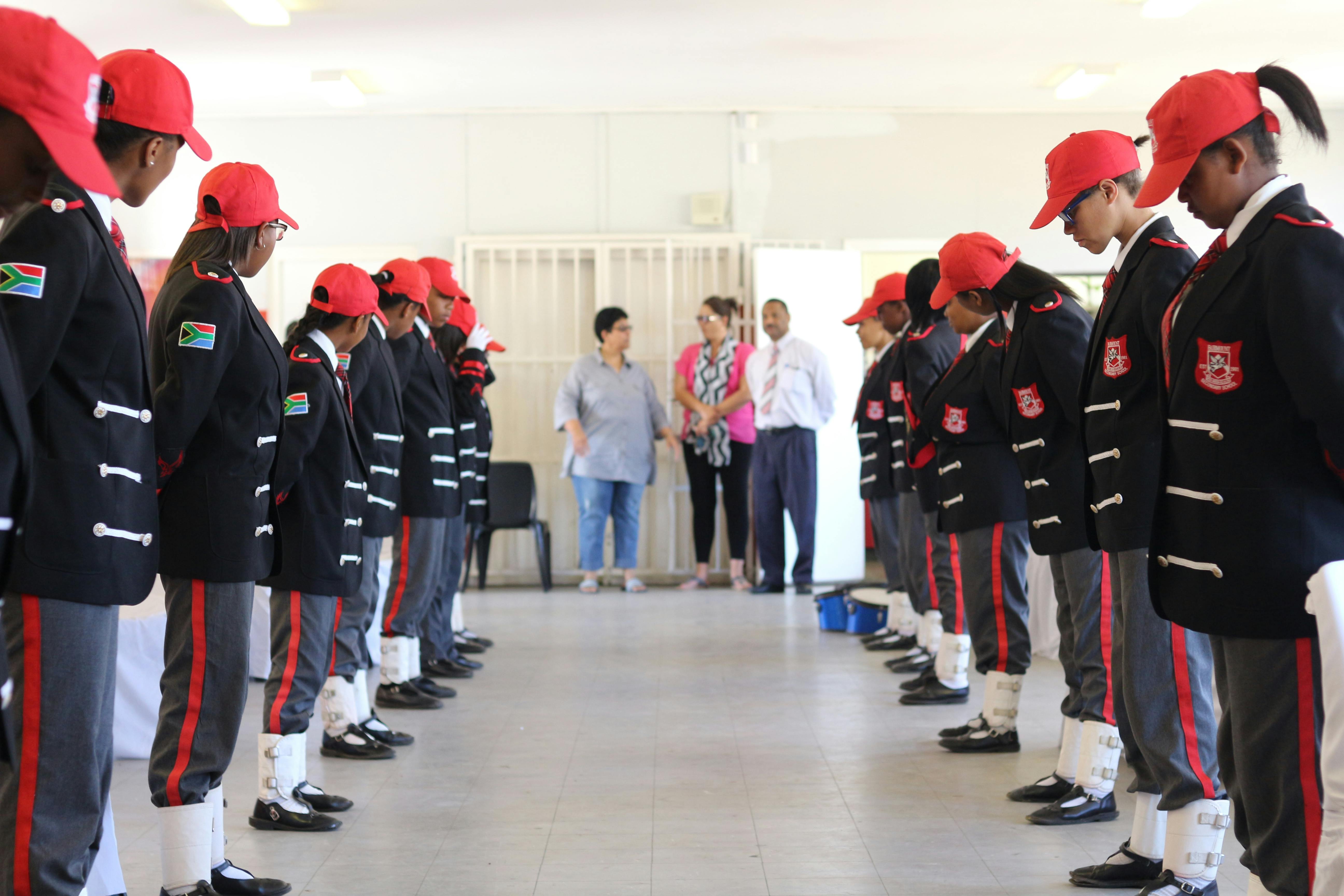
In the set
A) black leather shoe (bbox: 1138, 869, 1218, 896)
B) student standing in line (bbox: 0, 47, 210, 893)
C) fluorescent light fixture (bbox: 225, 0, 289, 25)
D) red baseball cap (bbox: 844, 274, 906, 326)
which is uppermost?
fluorescent light fixture (bbox: 225, 0, 289, 25)

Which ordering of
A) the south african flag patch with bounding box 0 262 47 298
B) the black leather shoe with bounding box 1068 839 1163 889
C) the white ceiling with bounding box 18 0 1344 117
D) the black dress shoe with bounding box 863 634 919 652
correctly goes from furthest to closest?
the white ceiling with bounding box 18 0 1344 117 → the black dress shoe with bounding box 863 634 919 652 → the black leather shoe with bounding box 1068 839 1163 889 → the south african flag patch with bounding box 0 262 47 298

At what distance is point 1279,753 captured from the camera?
1736 mm

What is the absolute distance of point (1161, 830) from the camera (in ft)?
8.53

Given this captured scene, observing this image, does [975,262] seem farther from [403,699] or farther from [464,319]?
[464,319]

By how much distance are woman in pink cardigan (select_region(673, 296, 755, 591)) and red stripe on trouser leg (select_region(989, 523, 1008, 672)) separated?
14.5ft

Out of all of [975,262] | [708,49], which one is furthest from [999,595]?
[708,49]

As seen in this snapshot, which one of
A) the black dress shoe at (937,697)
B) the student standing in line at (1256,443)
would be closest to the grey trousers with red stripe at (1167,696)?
the student standing in line at (1256,443)

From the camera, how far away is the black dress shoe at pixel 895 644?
5816 mm

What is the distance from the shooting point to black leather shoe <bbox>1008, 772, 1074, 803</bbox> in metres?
3.24

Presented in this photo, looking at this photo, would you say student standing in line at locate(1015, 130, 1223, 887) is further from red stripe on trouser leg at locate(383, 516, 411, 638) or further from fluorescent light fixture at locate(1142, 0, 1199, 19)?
fluorescent light fixture at locate(1142, 0, 1199, 19)

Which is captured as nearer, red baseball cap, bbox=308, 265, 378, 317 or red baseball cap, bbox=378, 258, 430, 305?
red baseball cap, bbox=308, 265, 378, 317

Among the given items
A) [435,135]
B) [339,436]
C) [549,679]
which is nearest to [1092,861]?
[339,436]

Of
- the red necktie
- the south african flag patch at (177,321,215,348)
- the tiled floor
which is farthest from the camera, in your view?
the tiled floor

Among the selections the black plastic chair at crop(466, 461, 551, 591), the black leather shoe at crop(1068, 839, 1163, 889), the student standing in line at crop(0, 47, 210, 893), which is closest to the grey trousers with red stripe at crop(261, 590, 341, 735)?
the student standing in line at crop(0, 47, 210, 893)
